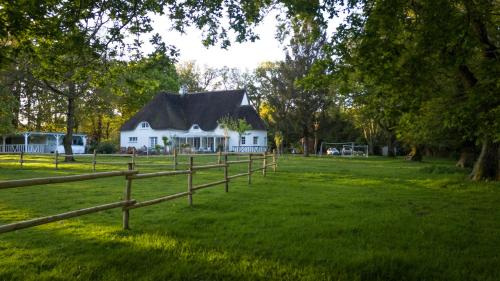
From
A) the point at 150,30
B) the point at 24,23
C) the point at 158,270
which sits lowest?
the point at 158,270

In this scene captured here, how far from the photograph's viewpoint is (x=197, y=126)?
5403 cm

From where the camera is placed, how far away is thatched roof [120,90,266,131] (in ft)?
172

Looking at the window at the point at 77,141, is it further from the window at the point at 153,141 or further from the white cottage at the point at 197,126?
the window at the point at 153,141

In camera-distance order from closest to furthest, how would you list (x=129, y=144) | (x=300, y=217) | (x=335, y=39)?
1. (x=300, y=217)
2. (x=335, y=39)
3. (x=129, y=144)

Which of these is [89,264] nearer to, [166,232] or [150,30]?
[166,232]

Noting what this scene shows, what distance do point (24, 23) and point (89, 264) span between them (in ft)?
11.6

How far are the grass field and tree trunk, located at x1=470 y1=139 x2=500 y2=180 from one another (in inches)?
281

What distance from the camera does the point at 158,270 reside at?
510 cm

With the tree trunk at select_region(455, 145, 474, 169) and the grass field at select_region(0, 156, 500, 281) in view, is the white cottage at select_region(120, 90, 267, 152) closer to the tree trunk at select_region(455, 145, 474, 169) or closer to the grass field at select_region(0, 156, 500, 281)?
the tree trunk at select_region(455, 145, 474, 169)

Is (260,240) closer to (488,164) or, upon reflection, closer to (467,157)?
(488,164)

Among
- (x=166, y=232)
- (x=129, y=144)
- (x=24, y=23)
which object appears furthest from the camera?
(x=129, y=144)

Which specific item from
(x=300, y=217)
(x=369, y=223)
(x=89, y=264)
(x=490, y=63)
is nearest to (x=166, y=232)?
(x=89, y=264)

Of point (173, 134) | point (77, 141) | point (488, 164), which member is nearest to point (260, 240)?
point (488, 164)

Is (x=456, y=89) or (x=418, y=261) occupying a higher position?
(x=456, y=89)
